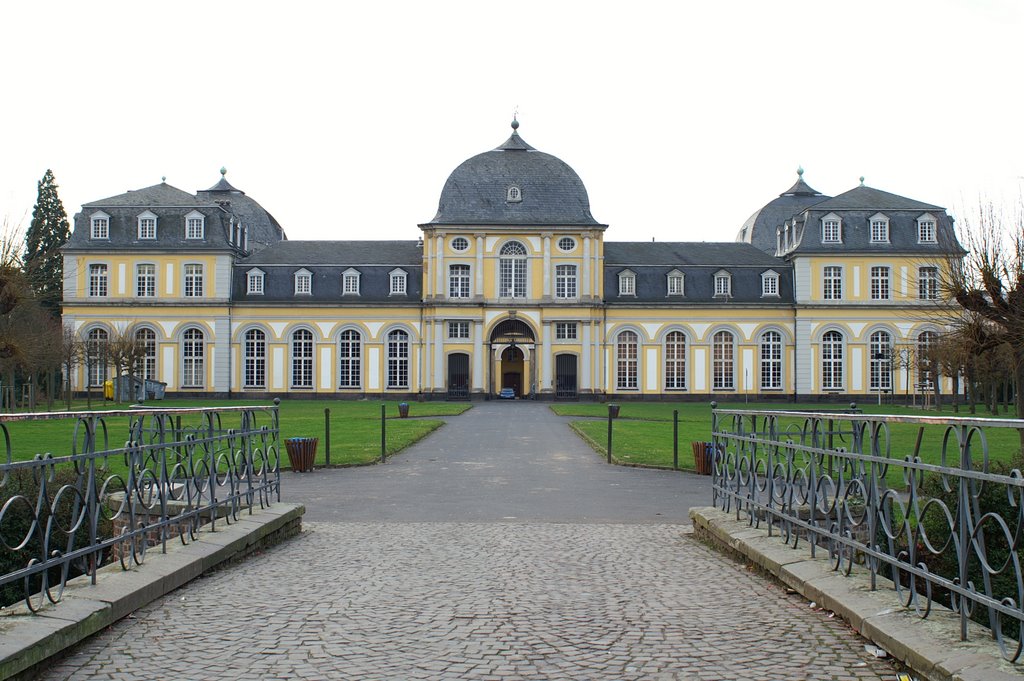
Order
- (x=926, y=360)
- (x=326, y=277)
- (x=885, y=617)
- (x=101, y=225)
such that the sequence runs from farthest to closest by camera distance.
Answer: (x=326, y=277) → (x=101, y=225) → (x=926, y=360) → (x=885, y=617)

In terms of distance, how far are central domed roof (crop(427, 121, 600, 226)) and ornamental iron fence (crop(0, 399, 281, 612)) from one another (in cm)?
4810

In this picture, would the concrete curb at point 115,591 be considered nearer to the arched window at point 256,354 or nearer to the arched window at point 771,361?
the arched window at point 256,354

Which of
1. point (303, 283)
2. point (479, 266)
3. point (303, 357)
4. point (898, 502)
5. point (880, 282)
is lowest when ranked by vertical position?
point (898, 502)

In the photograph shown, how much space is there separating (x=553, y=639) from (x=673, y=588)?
6.45ft

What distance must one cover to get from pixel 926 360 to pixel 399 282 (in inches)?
1192

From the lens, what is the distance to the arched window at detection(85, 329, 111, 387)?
53.4 metres

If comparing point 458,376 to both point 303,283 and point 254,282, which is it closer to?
point 303,283

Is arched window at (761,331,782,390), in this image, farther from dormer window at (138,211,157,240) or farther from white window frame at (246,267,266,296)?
dormer window at (138,211,157,240)

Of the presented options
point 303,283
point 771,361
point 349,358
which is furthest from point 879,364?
point 303,283

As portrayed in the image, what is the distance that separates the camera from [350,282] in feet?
198

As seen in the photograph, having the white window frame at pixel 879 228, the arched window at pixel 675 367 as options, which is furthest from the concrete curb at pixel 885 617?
the white window frame at pixel 879 228

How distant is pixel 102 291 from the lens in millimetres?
58844

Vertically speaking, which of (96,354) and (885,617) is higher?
(96,354)

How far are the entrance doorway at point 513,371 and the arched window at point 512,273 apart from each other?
4.64m
